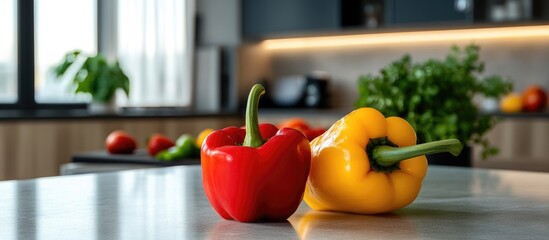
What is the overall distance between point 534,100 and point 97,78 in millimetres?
2601

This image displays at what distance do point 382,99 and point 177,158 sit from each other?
2.81ft

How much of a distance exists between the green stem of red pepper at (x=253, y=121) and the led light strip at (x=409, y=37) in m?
4.62

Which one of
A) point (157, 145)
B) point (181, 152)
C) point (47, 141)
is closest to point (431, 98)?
point (181, 152)

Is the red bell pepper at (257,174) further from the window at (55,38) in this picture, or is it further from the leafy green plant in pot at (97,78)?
the window at (55,38)

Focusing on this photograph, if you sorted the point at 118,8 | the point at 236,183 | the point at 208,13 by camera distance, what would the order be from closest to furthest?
the point at 236,183
the point at 118,8
the point at 208,13

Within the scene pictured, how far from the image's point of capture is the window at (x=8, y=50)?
5109 millimetres


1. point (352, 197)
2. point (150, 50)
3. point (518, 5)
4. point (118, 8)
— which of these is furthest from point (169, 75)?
point (352, 197)

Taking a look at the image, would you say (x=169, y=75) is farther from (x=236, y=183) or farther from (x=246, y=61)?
(x=236, y=183)

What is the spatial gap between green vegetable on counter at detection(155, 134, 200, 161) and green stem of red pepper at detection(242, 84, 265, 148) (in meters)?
1.76

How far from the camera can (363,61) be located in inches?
244

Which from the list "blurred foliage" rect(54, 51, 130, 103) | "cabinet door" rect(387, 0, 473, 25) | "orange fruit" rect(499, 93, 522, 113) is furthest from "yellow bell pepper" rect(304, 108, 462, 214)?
"cabinet door" rect(387, 0, 473, 25)

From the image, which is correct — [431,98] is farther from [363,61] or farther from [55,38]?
[363,61]

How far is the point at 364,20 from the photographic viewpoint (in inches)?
235


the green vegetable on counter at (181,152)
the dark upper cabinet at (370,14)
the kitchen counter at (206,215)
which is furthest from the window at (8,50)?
the kitchen counter at (206,215)
